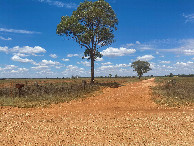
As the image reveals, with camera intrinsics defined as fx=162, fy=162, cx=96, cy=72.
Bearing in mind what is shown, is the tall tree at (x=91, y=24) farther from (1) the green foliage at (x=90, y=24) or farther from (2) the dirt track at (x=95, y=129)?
(2) the dirt track at (x=95, y=129)

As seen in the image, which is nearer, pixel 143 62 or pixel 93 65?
pixel 93 65

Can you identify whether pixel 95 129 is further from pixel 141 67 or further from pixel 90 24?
pixel 141 67

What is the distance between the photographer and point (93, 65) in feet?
116

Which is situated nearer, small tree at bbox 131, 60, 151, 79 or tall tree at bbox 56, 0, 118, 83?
tall tree at bbox 56, 0, 118, 83

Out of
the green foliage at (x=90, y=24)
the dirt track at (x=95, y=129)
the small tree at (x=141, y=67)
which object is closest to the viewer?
the dirt track at (x=95, y=129)

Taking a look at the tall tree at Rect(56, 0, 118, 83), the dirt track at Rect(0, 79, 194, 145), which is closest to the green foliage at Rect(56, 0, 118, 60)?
the tall tree at Rect(56, 0, 118, 83)

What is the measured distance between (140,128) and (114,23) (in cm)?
3015

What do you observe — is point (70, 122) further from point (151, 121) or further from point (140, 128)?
point (151, 121)

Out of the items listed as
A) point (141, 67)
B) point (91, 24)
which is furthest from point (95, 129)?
point (141, 67)

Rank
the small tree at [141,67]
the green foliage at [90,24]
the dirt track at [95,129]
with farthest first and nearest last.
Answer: the small tree at [141,67]
the green foliage at [90,24]
the dirt track at [95,129]

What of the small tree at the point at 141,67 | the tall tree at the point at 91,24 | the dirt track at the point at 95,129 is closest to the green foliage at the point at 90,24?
the tall tree at the point at 91,24

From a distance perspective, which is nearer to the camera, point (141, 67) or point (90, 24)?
point (90, 24)

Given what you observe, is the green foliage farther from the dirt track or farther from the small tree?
the small tree

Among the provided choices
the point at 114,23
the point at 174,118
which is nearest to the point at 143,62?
the point at 114,23
